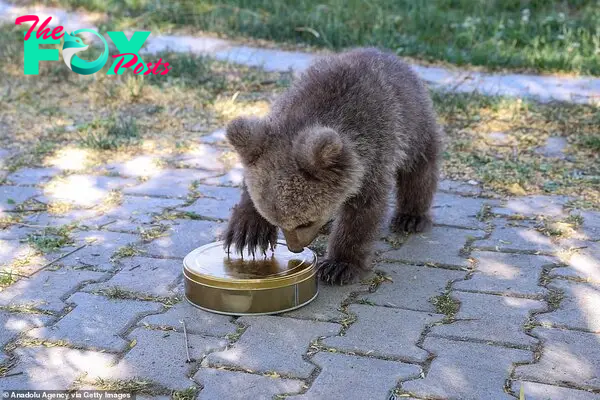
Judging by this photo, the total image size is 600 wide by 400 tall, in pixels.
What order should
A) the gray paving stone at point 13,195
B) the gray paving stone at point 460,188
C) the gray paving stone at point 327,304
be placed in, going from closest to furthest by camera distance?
the gray paving stone at point 327,304
the gray paving stone at point 13,195
the gray paving stone at point 460,188

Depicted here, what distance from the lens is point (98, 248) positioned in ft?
17.9

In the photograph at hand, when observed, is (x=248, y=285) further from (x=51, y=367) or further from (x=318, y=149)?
(x=51, y=367)

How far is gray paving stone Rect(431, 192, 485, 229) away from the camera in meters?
6.06

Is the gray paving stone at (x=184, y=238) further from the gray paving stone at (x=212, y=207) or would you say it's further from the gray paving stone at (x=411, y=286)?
the gray paving stone at (x=411, y=286)

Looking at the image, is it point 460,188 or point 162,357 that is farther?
point 460,188

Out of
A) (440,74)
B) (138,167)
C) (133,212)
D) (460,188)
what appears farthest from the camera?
(440,74)

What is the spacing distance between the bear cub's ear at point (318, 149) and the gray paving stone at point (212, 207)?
1675mm

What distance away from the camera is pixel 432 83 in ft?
29.7

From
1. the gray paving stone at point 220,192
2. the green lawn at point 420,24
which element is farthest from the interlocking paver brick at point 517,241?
the green lawn at point 420,24

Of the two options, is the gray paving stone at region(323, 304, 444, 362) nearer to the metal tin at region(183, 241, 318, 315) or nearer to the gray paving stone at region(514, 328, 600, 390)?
the metal tin at region(183, 241, 318, 315)

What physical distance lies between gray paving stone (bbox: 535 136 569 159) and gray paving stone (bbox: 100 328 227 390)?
415 cm

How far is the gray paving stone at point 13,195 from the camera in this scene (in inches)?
246

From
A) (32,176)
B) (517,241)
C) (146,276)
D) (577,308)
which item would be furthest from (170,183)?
(577,308)

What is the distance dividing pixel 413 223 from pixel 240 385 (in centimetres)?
242
